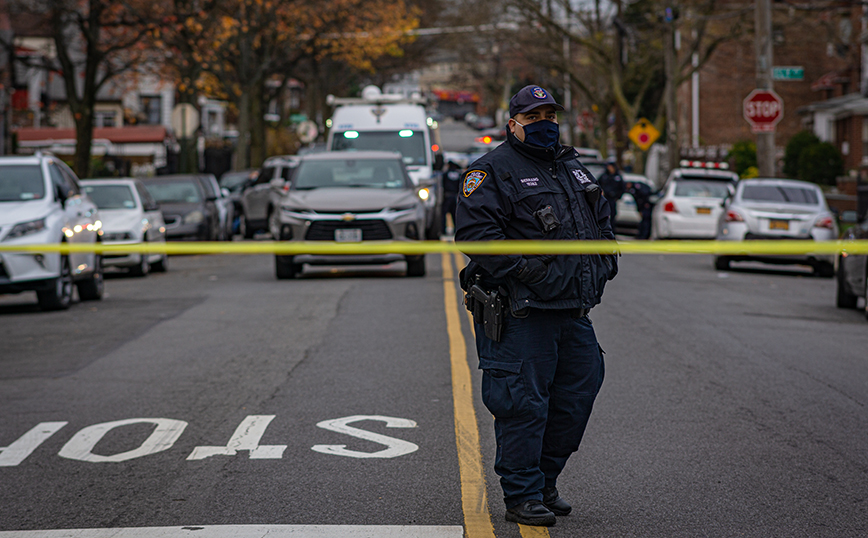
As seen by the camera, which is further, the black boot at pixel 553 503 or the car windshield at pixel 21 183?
the car windshield at pixel 21 183

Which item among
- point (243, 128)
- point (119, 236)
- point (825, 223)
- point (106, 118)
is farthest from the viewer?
point (106, 118)

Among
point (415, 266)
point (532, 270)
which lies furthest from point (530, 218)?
point (415, 266)

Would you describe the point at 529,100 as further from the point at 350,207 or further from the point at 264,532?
the point at 350,207

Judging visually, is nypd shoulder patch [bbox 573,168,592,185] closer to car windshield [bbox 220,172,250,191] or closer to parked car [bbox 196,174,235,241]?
parked car [bbox 196,174,235,241]

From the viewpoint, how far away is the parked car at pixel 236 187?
29125 mm

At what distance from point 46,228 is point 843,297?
9427mm

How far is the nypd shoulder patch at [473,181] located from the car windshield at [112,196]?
587 inches

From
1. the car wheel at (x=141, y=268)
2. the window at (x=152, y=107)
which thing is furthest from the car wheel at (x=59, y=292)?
the window at (x=152, y=107)

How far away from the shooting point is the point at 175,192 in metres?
24.3

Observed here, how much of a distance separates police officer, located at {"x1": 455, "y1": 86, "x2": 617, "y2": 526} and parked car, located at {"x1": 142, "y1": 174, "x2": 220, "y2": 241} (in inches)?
720

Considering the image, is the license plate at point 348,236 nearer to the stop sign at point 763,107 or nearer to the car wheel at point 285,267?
the car wheel at point 285,267

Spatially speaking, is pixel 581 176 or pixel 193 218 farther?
pixel 193 218

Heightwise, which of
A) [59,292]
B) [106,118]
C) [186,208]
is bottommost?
[59,292]

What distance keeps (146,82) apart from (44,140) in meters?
17.5
